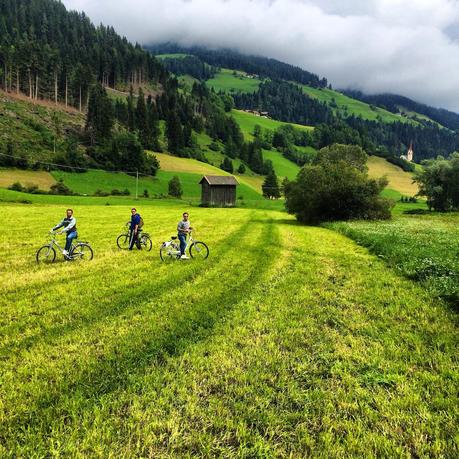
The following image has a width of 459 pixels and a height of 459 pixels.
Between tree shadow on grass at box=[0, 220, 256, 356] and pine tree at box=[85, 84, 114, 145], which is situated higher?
pine tree at box=[85, 84, 114, 145]

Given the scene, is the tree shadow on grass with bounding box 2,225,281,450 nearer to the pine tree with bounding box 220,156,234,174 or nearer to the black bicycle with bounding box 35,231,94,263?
the black bicycle with bounding box 35,231,94,263

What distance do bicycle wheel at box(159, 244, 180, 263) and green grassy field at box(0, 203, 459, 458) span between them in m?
4.32

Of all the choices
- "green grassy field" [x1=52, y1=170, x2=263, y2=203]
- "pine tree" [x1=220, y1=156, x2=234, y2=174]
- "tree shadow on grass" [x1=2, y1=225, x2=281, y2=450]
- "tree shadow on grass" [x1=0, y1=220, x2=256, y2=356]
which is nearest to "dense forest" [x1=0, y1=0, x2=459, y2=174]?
"green grassy field" [x1=52, y1=170, x2=263, y2=203]

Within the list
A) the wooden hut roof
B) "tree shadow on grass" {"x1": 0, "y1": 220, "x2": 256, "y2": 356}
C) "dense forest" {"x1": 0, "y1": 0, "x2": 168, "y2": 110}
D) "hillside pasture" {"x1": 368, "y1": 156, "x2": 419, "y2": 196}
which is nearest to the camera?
"tree shadow on grass" {"x1": 0, "y1": 220, "x2": 256, "y2": 356}

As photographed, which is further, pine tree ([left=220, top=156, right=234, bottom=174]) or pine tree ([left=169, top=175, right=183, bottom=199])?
pine tree ([left=220, top=156, right=234, bottom=174])

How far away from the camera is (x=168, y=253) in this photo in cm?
1750

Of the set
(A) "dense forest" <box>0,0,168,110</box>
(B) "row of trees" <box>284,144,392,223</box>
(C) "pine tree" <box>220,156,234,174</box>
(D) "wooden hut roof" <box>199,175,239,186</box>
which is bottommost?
(B) "row of trees" <box>284,144,392,223</box>

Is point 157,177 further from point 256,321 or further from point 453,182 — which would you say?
point 256,321

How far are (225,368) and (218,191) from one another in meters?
87.6

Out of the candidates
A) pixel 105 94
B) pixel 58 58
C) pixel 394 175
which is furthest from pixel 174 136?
pixel 394 175

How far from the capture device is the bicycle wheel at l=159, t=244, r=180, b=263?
17.4 meters

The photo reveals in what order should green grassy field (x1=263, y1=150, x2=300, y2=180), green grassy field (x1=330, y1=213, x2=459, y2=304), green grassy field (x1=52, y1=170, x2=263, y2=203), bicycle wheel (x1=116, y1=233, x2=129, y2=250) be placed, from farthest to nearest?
green grassy field (x1=263, y1=150, x2=300, y2=180) → green grassy field (x1=52, y1=170, x2=263, y2=203) → bicycle wheel (x1=116, y1=233, x2=129, y2=250) → green grassy field (x1=330, y1=213, x2=459, y2=304)

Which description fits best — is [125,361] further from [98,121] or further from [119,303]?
[98,121]

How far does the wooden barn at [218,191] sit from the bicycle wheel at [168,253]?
240 feet
